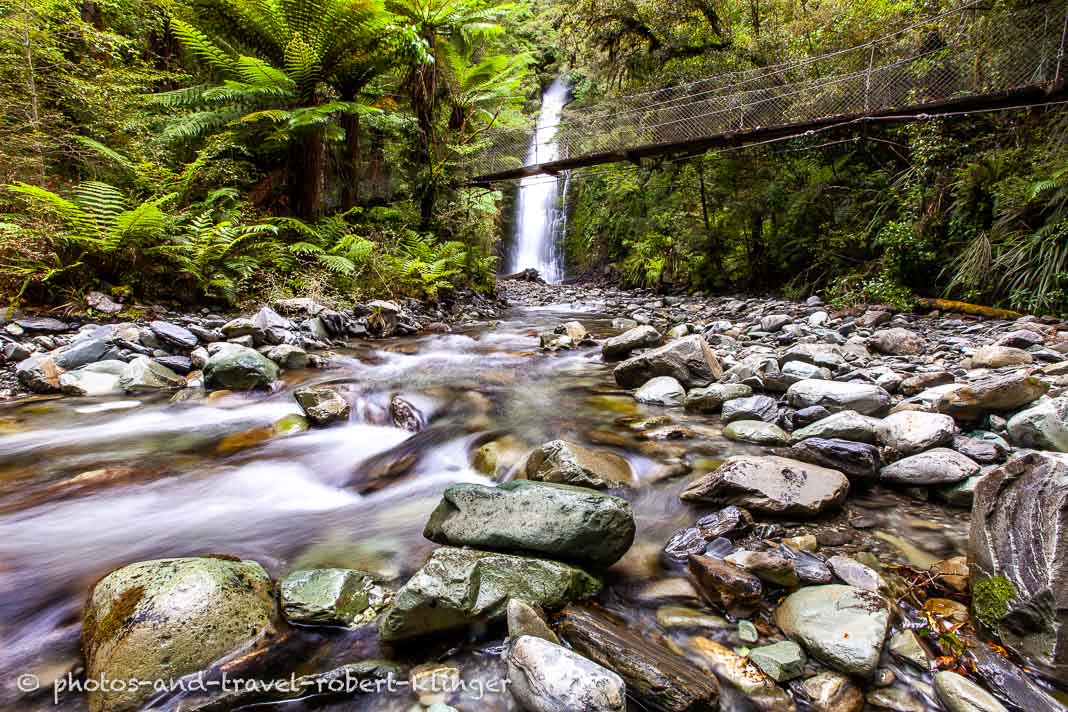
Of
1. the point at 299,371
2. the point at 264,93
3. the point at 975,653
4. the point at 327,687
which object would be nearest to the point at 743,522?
the point at 975,653

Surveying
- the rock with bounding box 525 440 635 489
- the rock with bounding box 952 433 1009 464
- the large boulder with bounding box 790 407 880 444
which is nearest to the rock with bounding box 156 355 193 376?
the rock with bounding box 525 440 635 489

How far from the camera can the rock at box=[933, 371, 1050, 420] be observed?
2.54 metres

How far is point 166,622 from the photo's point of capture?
A: 4.32ft

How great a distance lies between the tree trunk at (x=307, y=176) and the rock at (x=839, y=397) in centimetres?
795

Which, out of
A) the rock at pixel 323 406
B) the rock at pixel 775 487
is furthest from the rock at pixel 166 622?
the rock at pixel 323 406

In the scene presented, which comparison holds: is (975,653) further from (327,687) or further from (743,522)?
(327,687)

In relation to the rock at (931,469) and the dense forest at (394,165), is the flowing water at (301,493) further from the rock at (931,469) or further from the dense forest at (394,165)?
the dense forest at (394,165)

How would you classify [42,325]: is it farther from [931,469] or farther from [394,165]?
[931,469]

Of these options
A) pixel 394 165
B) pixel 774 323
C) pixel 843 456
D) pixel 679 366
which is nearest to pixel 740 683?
pixel 843 456

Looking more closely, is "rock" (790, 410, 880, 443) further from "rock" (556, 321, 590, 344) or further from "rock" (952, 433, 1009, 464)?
"rock" (556, 321, 590, 344)

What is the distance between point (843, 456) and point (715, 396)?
127cm

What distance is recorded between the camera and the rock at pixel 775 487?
2023mm

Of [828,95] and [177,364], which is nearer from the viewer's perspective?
[177,364]

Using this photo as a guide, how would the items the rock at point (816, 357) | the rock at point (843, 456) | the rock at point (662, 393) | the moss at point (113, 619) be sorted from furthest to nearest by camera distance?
1. the rock at point (816, 357)
2. the rock at point (662, 393)
3. the rock at point (843, 456)
4. the moss at point (113, 619)
